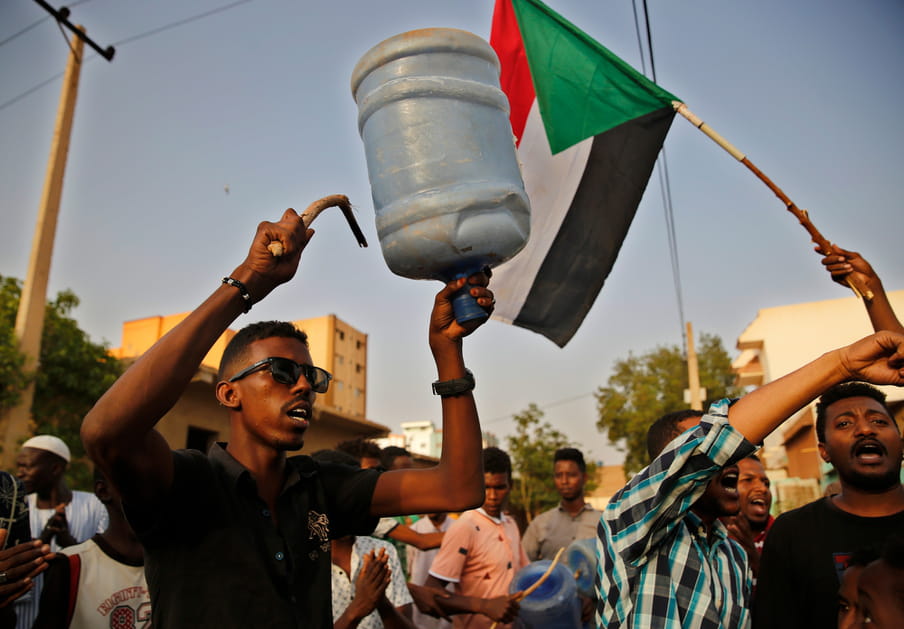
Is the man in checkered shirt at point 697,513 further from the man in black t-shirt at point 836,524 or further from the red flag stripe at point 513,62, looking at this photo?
the red flag stripe at point 513,62

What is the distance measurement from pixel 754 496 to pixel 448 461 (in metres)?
2.97

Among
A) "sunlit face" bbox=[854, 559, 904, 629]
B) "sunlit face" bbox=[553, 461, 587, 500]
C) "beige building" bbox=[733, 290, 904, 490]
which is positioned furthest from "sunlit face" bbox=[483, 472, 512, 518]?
"beige building" bbox=[733, 290, 904, 490]

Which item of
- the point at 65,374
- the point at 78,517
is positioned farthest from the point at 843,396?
the point at 65,374

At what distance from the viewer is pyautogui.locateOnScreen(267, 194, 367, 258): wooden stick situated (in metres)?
1.82

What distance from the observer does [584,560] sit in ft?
17.4

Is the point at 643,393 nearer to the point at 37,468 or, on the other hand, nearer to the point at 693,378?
the point at 693,378

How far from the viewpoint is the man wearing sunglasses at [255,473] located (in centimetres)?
164

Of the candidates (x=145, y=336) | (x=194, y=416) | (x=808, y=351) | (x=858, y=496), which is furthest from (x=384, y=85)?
(x=808, y=351)

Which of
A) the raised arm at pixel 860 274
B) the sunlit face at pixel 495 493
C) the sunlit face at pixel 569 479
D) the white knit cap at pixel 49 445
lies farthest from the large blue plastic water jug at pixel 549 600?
the white knit cap at pixel 49 445

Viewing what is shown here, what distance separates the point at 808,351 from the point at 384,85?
33.5 metres

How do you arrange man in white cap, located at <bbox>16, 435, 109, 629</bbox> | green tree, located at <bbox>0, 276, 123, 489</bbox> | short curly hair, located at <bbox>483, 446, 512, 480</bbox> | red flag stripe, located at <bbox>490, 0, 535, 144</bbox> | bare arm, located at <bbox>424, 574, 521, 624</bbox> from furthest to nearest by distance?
green tree, located at <bbox>0, 276, 123, 489</bbox> → short curly hair, located at <bbox>483, 446, 512, 480</bbox> → red flag stripe, located at <bbox>490, 0, 535, 144</bbox> → man in white cap, located at <bbox>16, 435, 109, 629</bbox> → bare arm, located at <bbox>424, 574, 521, 624</bbox>

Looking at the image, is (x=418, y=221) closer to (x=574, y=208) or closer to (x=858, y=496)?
(x=858, y=496)

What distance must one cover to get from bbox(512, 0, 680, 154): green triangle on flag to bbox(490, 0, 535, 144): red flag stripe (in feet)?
1.06

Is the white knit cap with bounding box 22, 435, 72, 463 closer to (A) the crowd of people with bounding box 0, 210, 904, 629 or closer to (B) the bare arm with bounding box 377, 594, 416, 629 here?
(A) the crowd of people with bounding box 0, 210, 904, 629
